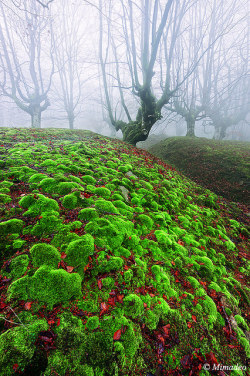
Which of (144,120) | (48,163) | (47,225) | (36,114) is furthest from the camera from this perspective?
(36,114)

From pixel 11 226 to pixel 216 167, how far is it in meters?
10.7

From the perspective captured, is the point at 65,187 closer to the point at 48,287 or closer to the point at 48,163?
the point at 48,163

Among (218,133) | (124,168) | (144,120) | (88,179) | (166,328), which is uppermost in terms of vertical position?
(218,133)

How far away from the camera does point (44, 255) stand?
6.89 feet

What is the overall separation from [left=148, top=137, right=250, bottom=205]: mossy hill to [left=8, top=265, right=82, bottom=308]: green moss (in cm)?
796

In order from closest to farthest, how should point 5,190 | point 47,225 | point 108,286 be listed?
point 108,286 → point 47,225 → point 5,190

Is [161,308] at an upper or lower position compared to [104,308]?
lower

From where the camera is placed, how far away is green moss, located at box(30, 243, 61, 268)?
2031mm

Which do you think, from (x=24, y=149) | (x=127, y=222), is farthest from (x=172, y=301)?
(x=24, y=149)

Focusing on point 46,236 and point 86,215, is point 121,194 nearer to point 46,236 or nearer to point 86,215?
point 86,215

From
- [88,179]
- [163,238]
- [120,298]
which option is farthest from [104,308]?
[88,179]

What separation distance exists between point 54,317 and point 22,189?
2634 mm

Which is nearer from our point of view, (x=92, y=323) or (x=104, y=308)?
(x=92, y=323)

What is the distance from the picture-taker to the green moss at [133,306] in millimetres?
1889
